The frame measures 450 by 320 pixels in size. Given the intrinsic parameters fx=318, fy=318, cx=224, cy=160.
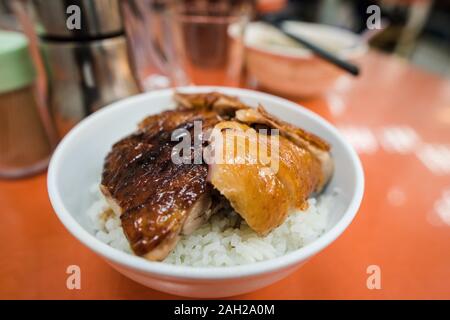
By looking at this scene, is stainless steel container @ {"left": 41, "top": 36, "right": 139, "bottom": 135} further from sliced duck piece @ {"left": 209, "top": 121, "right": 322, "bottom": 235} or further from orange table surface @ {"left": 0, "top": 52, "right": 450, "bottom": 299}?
sliced duck piece @ {"left": 209, "top": 121, "right": 322, "bottom": 235}

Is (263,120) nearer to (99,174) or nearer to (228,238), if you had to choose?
(228,238)

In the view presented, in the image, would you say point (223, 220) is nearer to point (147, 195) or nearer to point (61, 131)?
point (147, 195)

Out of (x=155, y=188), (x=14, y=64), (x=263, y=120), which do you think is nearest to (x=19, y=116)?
(x=14, y=64)

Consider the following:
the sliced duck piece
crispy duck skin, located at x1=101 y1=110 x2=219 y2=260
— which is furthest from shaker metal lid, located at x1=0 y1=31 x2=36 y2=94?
the sliced duck piece

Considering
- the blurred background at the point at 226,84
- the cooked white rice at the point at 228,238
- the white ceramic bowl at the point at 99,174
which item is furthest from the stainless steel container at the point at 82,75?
the cooked white rice at the point at 228,238
